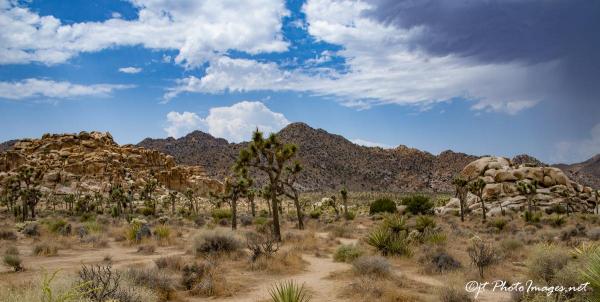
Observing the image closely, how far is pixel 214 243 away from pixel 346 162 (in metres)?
105

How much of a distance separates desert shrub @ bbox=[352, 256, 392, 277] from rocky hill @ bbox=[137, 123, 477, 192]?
90.6 m

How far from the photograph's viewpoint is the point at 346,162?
120 m

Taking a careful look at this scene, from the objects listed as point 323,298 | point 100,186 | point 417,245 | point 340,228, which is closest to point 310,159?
point 100,186

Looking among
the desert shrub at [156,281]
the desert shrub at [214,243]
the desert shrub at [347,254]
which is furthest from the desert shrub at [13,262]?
the desert shrub at [347,254]

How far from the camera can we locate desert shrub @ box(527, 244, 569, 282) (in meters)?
10.5

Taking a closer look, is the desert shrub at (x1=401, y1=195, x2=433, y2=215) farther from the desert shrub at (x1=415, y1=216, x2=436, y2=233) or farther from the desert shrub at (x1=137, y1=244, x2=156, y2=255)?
the desert shrub at (x1=137, y1=244, x2=156, y2=255)

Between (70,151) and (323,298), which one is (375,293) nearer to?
(323,298)

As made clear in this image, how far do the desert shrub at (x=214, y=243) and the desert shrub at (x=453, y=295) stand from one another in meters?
9.46

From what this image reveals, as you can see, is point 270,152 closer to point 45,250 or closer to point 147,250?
point 147,250

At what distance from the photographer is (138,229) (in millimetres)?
23547

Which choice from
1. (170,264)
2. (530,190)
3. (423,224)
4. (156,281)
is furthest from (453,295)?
(530,190)

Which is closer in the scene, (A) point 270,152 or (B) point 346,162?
(A) point 270,152

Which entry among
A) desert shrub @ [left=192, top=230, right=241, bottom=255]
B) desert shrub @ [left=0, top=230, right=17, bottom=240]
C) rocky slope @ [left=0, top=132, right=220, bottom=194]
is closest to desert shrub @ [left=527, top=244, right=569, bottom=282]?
desert shrub @ [left=192, top=230, right=241, bottom=255]

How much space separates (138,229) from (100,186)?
69.2 m
